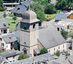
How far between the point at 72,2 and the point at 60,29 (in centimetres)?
4401

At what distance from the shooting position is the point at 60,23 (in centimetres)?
11044

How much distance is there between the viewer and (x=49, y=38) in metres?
81.6

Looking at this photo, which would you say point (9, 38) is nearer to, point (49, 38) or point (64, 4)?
point (49, 38)

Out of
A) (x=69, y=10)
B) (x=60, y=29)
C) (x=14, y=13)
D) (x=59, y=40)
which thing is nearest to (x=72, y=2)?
(x=69, y=10)

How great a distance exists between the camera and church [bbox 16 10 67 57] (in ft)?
254

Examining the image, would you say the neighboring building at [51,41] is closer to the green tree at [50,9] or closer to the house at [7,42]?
the house at [7,42]

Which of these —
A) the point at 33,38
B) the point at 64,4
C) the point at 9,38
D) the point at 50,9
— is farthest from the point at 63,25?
the point at 64,4

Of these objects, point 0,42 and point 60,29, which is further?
point 60,29

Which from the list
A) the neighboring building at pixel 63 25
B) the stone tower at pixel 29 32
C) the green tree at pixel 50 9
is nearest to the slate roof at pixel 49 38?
the stone tower at pixel 29 32

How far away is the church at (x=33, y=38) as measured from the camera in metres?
77.5

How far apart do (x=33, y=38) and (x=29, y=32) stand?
7.75ft

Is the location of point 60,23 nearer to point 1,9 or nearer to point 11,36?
point 11,36

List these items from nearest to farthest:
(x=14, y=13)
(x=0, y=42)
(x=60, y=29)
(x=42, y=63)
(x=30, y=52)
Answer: (x=42, y=63), (x=30, y=52), (x=0, y=42), (x=60, y=29), (x=14, y=13)

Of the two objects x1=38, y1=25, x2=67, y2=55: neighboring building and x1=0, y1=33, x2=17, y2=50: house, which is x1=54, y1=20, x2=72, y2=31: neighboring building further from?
x1=0, y1=33, x2=17, y2=50: house
